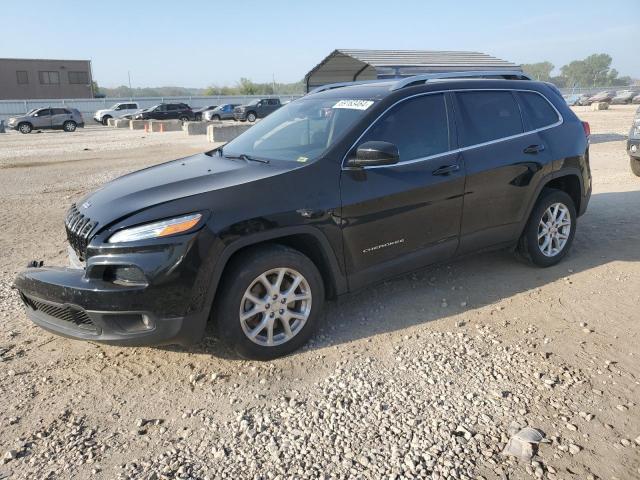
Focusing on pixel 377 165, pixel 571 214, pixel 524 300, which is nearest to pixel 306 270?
pixel 377 165

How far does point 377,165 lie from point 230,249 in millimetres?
1217

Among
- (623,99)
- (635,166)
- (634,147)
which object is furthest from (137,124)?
(623,99)

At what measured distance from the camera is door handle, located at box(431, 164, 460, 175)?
3941 mm

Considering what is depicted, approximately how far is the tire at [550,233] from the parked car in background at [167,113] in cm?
3496

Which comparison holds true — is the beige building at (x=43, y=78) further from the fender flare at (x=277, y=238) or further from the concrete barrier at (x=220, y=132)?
the fender flare at (x=277, y=238)

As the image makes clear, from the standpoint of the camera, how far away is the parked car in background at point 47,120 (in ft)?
101

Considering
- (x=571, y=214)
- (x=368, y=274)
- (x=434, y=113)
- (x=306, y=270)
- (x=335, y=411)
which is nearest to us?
(x=335, y=411)

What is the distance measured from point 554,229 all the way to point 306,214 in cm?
282

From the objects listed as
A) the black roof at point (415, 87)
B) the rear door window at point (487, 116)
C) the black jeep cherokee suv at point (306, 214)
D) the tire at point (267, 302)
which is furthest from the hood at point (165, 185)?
the rear door window at point (487, 116)

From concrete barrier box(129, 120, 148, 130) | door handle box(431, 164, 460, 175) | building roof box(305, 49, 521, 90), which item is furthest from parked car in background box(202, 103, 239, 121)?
door handle box(431, 164, 460, 175)

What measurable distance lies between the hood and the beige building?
63.8m

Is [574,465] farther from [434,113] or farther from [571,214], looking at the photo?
[571,214]

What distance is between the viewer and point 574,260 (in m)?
5.12

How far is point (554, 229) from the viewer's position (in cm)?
489
